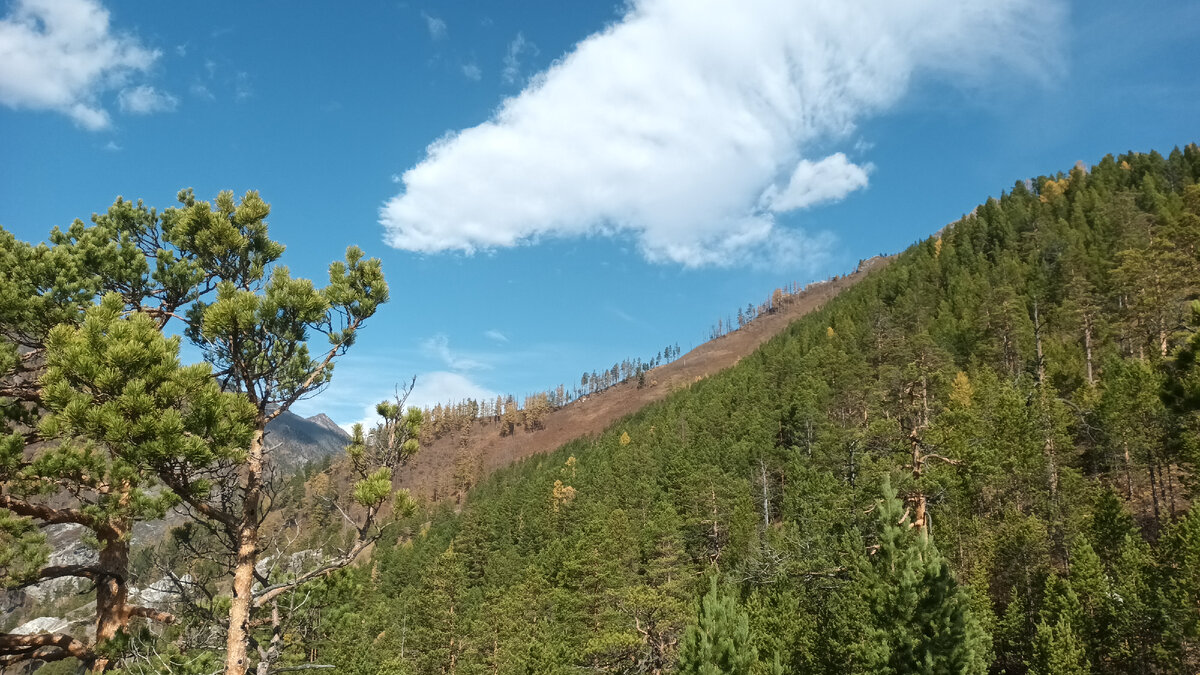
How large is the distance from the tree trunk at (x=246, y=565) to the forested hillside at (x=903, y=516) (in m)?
1.72

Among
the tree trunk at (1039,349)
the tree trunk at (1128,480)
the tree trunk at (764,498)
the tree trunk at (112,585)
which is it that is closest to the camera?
the tree trunk at (112,585)

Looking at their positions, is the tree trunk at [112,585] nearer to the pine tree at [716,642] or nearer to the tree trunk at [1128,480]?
the pine tree at [716,642]

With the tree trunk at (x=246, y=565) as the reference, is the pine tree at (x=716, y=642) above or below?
below

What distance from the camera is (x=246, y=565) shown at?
24.6ft

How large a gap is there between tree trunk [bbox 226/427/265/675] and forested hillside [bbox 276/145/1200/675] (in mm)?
1724

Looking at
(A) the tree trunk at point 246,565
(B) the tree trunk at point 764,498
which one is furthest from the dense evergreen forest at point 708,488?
(B) the tree trunk at point 764,498

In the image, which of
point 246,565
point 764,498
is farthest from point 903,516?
point 764,498

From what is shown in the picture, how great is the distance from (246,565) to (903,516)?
1787cm

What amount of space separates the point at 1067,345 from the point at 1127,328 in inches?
256

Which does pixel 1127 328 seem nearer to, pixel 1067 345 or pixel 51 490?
pixel 1067 345

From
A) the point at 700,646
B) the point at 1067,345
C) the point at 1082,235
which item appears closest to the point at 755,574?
the point at 700,646

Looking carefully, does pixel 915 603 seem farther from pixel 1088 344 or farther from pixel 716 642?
pixel 1088 344

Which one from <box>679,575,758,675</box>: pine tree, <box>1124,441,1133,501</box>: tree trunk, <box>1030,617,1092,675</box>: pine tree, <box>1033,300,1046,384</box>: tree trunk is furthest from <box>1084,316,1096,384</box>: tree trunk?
<box>679,575,758,675</box>: pine tree

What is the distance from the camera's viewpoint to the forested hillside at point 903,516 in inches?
Answer: 809
